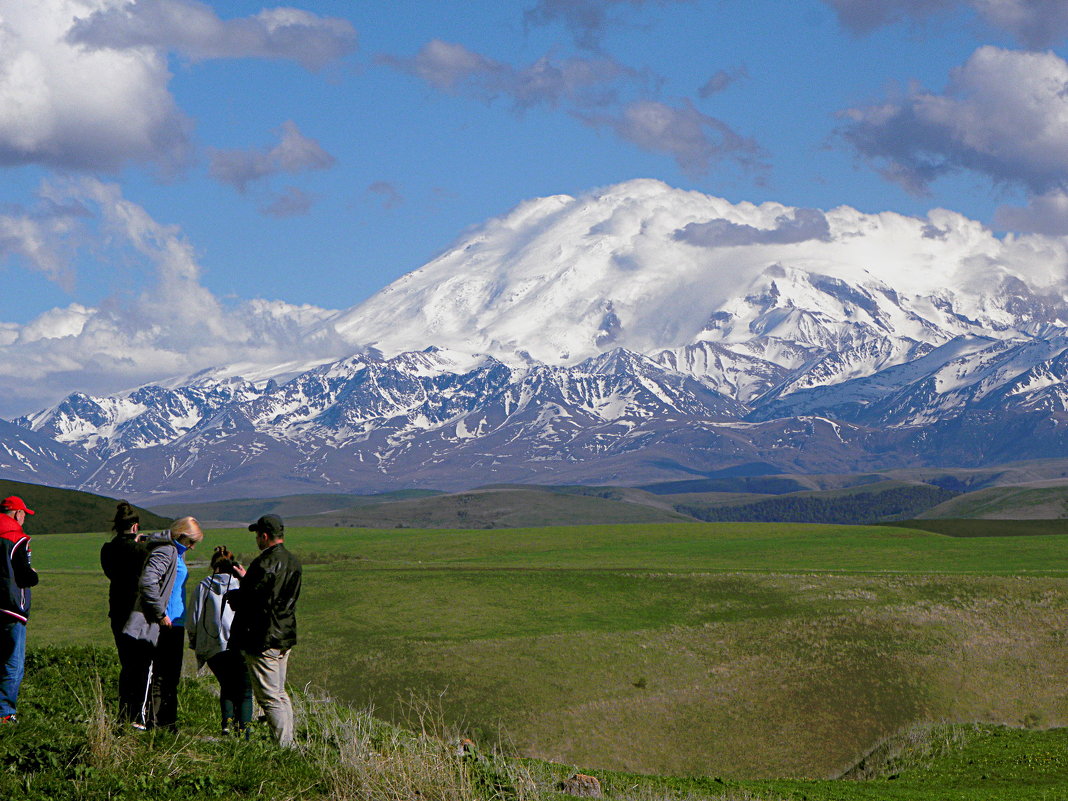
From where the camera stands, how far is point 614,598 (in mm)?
70750

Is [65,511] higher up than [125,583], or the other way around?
[125,583]

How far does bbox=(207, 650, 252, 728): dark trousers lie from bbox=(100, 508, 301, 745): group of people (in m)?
0.02

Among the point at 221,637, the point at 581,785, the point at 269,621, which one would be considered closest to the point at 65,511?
the point at 581,785

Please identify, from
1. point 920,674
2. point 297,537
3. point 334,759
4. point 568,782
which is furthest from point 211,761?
point 297,537

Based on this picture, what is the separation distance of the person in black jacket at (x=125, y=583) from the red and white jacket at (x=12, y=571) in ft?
3.82

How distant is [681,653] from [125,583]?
42.0 meters

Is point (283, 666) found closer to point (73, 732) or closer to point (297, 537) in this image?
point (73, 732)

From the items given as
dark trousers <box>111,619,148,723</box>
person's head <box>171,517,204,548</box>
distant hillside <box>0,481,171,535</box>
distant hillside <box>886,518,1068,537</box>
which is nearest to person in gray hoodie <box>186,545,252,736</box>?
person's head <box>171,517,204,548</box>

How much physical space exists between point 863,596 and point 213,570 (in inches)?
2128

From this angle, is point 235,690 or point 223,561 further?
point 223,561

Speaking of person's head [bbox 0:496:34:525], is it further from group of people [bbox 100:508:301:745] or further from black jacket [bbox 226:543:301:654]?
black jacket [bbox 226:543:301:654]

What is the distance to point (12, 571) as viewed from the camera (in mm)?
18547

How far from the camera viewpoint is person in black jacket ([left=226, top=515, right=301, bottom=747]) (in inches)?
703

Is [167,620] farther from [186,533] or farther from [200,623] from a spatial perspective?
[200,623]
